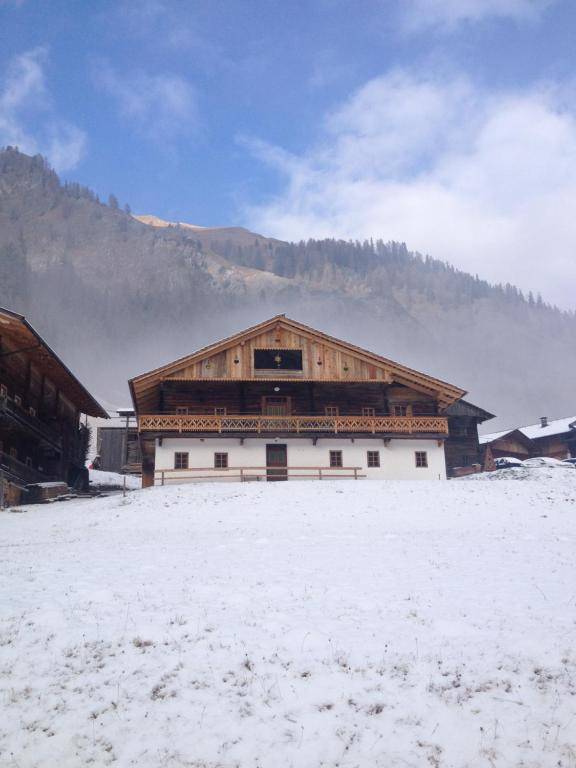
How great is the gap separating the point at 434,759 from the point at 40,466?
119ft

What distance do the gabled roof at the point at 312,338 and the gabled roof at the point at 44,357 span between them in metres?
4.77

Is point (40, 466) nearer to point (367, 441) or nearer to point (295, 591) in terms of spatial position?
point (367, 441)

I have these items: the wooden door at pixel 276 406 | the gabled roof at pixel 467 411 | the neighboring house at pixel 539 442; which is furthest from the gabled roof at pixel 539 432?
the wooden door at pixel 276 406

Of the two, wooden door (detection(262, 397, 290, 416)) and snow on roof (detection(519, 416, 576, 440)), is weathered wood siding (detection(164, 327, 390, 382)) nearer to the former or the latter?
wooden door (detection(262, 397, 290, 416))

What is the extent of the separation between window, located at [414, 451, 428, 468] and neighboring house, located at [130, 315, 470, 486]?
56 mm

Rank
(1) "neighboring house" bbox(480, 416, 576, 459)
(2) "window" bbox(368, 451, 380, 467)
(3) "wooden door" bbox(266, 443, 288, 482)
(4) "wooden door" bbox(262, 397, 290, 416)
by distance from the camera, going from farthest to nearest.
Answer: (1) "neighboring house" bbox(480, 416, 576, 459), (4) "wooden door" bbox(262, 397, 290, 416), (2) "window" bbox(368, 451, 380, 467), (3) "wooden door" bbox(266, 443, 288, 482)

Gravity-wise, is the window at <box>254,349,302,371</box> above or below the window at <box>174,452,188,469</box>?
above

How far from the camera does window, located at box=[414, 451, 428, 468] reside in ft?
117

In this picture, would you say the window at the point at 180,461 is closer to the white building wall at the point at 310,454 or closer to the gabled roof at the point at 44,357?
the white building wall at the point at 310,454

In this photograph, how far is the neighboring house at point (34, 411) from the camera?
31.0m

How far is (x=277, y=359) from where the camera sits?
37312 millimetres

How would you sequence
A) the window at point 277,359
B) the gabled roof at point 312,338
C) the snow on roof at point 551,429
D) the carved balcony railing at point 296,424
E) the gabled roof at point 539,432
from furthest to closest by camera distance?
the snow on roof at point 551,429, the gabled roof at point 539,432, the window at point 277,359, the gabled roof at point 312,338, the carved balcony railing at point 296,424

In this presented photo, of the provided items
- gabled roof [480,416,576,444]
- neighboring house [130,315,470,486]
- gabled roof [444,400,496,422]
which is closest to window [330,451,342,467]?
neighboring house [130,315,470,486]

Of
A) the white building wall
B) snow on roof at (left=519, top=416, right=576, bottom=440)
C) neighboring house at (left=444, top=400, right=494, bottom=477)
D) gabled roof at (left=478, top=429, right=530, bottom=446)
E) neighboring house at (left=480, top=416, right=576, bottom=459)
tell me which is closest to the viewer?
the white building wall
